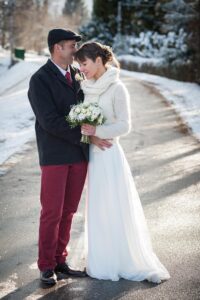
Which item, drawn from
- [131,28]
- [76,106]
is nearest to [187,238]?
[76,106]

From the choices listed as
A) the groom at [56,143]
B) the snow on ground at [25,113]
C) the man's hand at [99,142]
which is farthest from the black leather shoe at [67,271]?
the snow on ground at [25,113]

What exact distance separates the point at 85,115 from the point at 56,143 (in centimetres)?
41

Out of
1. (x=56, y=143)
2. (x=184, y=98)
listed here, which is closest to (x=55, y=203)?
(x=56, y=143)

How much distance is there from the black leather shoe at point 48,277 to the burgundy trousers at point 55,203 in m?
0.04

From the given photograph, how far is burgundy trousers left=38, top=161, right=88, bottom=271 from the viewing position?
4.53 m

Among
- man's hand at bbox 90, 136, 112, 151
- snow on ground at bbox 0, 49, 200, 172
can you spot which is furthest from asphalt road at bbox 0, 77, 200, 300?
man's hand at bbox 90, 136, 112, 151

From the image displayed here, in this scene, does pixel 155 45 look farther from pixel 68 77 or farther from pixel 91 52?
pixel 91 52

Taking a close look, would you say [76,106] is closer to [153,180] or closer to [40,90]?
[40,90]

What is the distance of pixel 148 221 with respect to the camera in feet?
20.9

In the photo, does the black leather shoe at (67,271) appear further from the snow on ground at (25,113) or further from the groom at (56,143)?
the snow on ground at (25,113)

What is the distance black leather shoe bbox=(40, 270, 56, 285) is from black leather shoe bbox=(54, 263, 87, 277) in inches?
8.0

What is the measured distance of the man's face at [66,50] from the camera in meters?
4.41

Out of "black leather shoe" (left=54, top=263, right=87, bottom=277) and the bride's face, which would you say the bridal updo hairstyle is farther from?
"black leather shoe" (left=54, top=263, right=87, bottom=277)

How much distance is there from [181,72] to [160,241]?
2205 cm
